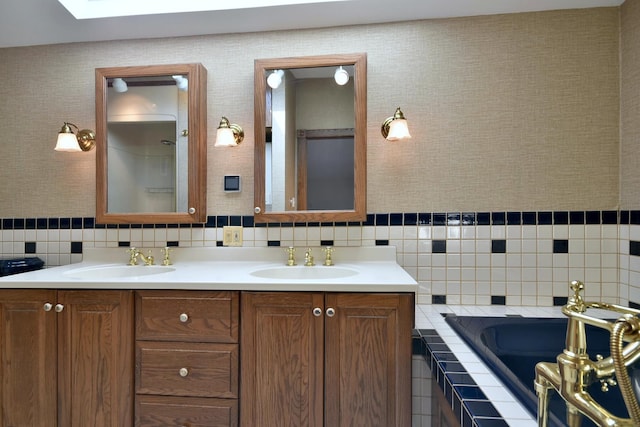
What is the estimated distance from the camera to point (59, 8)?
5.37 feet

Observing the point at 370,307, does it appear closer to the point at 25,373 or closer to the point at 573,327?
the point at 573,327

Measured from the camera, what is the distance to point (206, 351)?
1290 millimetres

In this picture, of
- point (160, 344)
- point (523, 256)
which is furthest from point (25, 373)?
point (523, 256)

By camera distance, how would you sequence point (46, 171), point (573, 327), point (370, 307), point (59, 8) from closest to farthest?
point (573, 327) < point (370, 307) < point (59, 8) < point (46, 171)

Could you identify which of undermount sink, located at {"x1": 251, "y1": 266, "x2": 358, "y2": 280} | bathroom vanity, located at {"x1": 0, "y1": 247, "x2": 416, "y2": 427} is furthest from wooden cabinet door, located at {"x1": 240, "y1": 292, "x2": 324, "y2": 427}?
undermount sink, located at {"x1": 251, "y1": 266, "x2": 358, "y2": 280}

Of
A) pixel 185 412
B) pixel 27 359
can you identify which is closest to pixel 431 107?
pixel 185 412

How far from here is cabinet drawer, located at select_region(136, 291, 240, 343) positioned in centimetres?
129

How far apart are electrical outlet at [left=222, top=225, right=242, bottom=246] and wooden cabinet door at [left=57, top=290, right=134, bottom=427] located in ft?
1.92

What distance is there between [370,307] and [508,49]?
147cm

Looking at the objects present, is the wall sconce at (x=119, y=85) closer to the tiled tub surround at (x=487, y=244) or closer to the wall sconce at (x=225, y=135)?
the wall sconce at (x=225, y=135)

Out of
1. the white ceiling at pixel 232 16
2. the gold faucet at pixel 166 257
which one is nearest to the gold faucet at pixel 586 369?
the white ceiling at pixel 232 16

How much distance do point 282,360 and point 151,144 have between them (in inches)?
51.9

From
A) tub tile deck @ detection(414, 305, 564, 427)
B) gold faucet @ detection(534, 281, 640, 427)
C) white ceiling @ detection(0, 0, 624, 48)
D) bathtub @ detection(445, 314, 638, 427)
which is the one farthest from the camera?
white ceiling @ detection(0, 0, 624, 48)

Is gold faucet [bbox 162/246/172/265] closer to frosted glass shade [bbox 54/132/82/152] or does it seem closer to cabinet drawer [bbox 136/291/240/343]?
cabinet drawer [bbox 136/291/240/343]
